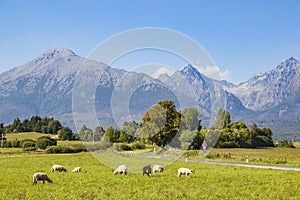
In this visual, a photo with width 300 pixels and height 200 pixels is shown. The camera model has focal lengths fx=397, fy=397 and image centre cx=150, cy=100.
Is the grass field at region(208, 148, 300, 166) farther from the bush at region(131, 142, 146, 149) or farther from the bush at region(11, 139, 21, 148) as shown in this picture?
the bush at region(11, 139, 21, 148)

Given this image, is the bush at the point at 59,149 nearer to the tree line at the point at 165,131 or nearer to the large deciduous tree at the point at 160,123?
the tree line at the point at 165,131

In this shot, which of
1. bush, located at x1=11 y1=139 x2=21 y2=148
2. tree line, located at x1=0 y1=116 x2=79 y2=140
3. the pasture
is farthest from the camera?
tree line, located at x1=0 y1=116 x2=79 y2=140

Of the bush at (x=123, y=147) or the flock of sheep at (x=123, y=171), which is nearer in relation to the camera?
the flock of sheep at (x=123, y=171)

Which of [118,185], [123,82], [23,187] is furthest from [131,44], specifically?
[23,187]

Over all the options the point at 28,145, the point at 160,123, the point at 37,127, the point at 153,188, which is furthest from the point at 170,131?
the point at 37,127

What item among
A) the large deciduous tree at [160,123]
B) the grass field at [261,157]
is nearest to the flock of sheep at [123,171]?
the large deciduous tree at [160,123]

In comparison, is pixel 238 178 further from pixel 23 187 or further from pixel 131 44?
pixel 23 187

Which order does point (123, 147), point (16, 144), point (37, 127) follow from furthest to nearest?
point (37, 127) → point (16, 144) → point (123, 147)

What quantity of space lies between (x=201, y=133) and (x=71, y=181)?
66551 mm

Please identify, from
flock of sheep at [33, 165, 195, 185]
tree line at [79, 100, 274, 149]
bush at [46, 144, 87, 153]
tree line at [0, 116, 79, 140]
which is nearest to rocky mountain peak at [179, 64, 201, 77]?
tree line at [79, 100, 274, 149]

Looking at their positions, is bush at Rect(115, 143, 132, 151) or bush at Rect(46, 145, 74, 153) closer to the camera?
bush at Rect(115, 143, 132, 151)

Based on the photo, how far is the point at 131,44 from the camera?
1151 inches

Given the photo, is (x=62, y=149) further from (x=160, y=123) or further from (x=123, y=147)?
(x=160, y=123)

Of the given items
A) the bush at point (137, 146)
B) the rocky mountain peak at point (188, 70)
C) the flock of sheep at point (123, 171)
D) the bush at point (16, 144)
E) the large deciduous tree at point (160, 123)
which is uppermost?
the rocky mountain peak at point (188, 70)
